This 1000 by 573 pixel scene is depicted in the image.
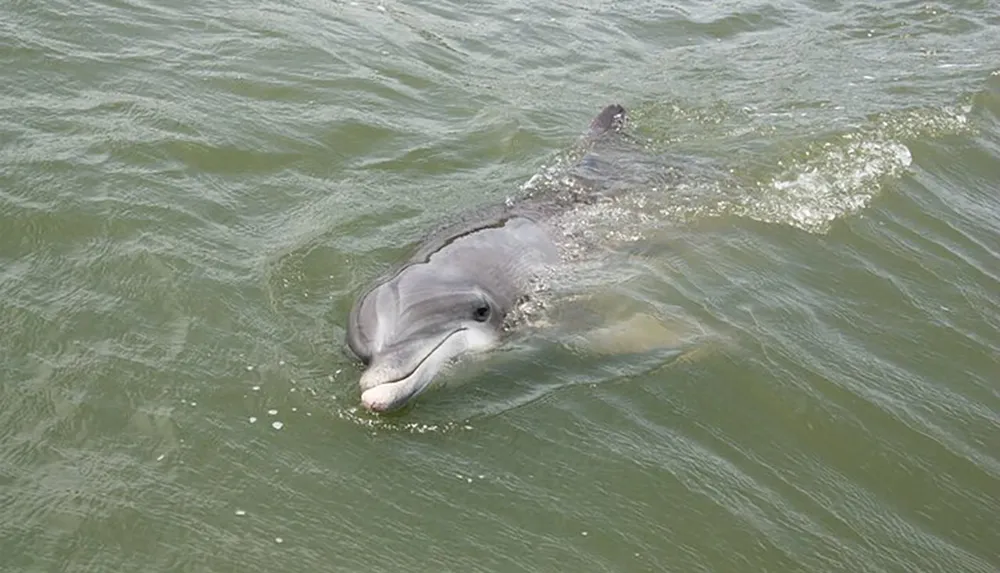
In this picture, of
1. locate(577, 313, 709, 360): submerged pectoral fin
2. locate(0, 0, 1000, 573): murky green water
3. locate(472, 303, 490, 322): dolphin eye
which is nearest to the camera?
locate(0, 0, 1000, 573): murky green water

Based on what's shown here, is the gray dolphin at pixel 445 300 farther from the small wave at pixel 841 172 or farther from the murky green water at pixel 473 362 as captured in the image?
the small wave at pixel 841 172

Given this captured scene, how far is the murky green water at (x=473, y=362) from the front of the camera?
6016 mm

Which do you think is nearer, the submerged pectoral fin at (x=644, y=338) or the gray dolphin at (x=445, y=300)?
the gray dolphin at (x=445, y=300)

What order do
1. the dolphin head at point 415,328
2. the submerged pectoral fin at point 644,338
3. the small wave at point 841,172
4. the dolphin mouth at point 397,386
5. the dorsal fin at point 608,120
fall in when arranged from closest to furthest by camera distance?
the dolphin mouth at point 397,386 → the dolphin head at point 415,328 → the submerged pectoral fin at point 644,338 → the small wave at point 841,172 → the dorsal fin at point 608,120

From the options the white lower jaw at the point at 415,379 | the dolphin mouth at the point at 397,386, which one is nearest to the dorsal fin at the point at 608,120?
the white lower jaw at the point at 415,379

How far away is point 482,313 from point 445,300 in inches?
16.7

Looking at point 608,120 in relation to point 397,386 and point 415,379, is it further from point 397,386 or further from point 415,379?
point 397,386

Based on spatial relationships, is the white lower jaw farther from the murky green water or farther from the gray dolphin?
the murky green water

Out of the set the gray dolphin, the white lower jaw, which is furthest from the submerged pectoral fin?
the white lower jaw

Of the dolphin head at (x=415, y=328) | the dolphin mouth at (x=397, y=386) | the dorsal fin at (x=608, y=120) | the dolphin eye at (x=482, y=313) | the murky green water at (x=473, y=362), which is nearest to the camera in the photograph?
the murky green water at (x=473, y=362)

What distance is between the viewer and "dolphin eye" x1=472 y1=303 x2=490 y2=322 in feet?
25.2

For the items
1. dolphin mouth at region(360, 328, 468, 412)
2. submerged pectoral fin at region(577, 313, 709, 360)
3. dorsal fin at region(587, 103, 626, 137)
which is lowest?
dolphin mouth at region(360, 328, 468, 412)

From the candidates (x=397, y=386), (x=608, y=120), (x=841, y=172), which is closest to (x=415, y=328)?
(x=397, y=386)

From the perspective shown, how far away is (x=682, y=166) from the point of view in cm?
1127
